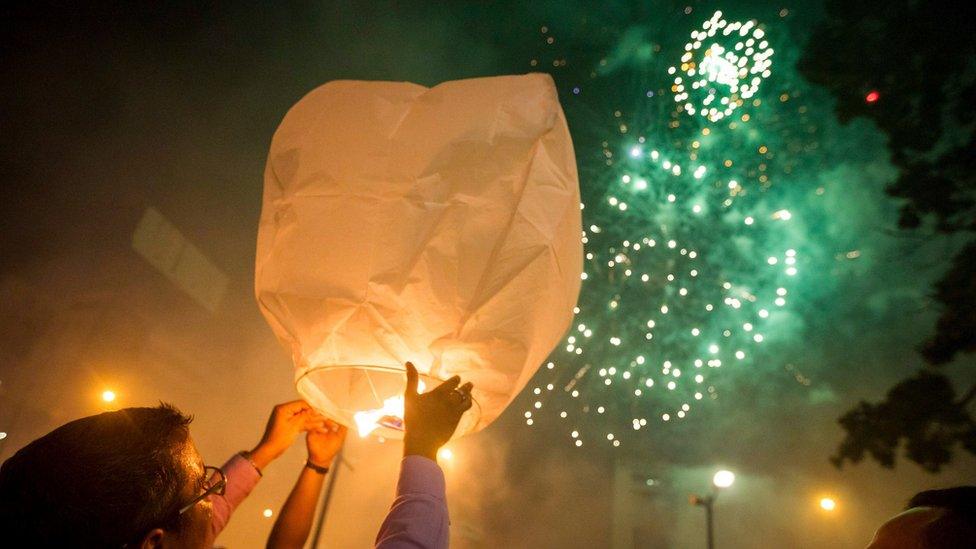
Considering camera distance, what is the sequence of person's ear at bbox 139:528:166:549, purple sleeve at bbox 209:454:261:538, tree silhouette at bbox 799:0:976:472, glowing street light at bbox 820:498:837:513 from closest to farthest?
1. person's ear at bbox 139:528:166:549
2. purple sleeve at bbox 209:454:261:538
3. tree silhouette at bbox 799:0:976:472
4. glowing street light at bbox 820:498:837:513

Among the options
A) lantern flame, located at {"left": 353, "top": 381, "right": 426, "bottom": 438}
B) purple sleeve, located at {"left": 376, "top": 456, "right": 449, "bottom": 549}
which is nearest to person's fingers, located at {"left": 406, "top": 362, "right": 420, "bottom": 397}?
purple sleeve, located at {"left": 376, "top": 456, "right": 449, "bottom": 549}

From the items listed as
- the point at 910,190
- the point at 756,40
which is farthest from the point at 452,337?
the point at 756,40

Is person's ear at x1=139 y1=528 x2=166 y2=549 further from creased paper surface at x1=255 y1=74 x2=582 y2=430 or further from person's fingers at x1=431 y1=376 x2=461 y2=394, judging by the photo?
person's fingers at x1=431 y1=376 x2=461 y2=394

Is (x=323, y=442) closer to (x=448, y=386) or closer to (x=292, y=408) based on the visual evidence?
(x=292, y=408)

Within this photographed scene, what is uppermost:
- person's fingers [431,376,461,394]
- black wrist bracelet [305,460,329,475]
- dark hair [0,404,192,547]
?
person's fingers [431,376,461,394]

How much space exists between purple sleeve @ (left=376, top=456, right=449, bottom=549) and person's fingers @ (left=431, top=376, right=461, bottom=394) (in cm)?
21

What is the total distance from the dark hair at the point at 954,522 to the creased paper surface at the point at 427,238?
147 cm

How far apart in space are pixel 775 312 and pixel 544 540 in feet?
33.8

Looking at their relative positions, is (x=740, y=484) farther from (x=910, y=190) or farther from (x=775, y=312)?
(x=910, y=190)

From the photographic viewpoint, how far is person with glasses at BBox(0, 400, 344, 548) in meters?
1.09

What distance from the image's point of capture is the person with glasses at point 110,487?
109 cm

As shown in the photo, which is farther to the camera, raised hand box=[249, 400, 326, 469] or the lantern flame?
raised hand box=[249, 400, 326, 469]

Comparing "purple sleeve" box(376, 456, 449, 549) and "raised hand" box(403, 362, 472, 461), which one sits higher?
"raised hand" box(403, 362, 472, 461)

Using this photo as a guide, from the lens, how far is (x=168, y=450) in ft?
4.28
